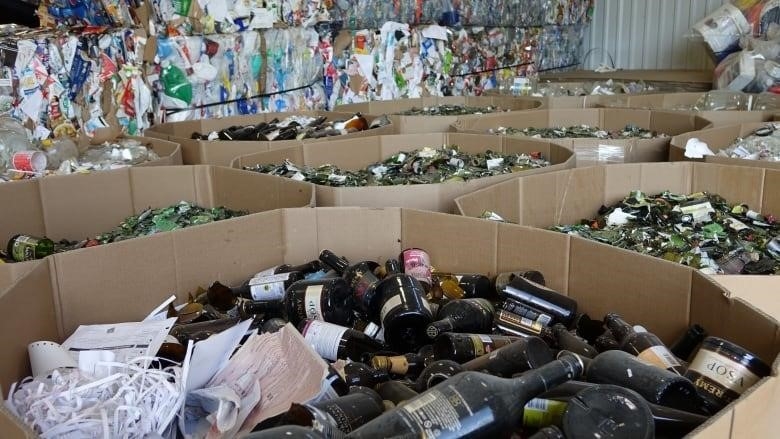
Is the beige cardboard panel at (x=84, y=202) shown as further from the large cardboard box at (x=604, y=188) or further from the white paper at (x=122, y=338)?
the large cardboard box at (x=604, y=188)

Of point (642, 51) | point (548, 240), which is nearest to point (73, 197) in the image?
point (548, 240)

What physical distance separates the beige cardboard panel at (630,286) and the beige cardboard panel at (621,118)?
91.7 inches

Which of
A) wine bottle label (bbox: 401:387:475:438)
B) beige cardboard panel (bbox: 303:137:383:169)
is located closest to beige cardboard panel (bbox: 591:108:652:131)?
beige cardboard panel (bbox: 303:137:383:169)

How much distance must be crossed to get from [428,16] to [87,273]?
429 cm

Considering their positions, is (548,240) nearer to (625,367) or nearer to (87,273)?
(625,367)

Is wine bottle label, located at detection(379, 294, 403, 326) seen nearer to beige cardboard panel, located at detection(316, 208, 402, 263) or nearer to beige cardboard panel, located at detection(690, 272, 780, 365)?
beige cardboard panel, located at detection(316, 208, 402, 263)

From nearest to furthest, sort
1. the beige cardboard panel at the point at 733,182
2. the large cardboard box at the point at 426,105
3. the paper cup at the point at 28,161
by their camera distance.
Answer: the beige cardboard panel at the point at 733,182 < the paper cup at the point at 28,161 < the large cardboard box at the point at 426,105

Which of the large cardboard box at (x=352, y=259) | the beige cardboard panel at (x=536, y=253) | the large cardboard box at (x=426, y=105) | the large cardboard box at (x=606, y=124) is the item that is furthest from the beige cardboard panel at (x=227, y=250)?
the large cardboard box at (x=426, y=105)

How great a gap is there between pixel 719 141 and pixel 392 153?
1369mm

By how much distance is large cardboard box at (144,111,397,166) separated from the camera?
2.63 m

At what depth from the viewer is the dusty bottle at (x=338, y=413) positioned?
76 centimetres

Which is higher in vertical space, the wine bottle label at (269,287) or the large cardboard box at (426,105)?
the large cardboard box at (426,105)

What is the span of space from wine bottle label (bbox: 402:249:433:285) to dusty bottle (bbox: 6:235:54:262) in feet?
3.30

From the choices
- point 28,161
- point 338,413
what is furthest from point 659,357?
point 28,161
